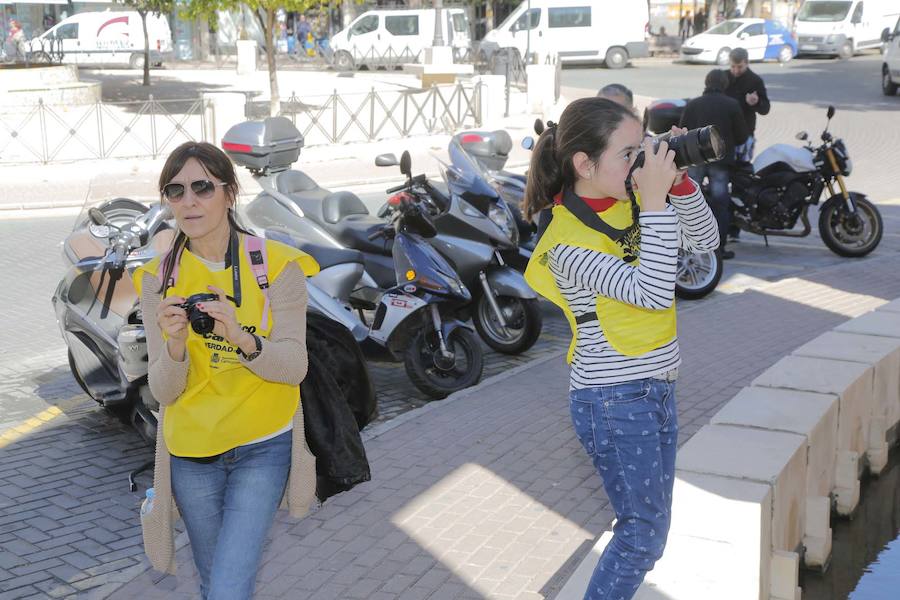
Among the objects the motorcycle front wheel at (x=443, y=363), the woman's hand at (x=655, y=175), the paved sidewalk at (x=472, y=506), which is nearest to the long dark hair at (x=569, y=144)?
the woman's hand at (x=655, y=175)

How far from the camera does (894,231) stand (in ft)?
41.6

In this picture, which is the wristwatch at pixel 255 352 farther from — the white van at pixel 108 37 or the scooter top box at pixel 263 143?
the white van at pixel 108 37

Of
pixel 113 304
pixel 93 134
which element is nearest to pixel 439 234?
pixel 113 304

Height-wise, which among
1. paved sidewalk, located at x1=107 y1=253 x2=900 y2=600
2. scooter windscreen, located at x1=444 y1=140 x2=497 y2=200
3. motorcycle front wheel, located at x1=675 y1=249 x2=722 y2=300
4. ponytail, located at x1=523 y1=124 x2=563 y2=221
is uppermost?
ponytail, located at x1=523 y1=124 x2=563 y2=221

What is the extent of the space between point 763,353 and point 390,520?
145 inches

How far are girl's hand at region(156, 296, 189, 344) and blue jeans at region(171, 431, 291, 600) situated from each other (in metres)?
0.44

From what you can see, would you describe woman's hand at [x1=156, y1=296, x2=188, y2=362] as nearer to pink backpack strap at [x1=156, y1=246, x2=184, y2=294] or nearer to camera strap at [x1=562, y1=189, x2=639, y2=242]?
pink backpack strap at [x1=156, y1=246, x2=184, y2=294]

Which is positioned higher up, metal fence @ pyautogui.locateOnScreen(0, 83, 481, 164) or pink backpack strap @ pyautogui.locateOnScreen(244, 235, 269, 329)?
pink backpack strap @ pyautogui.locateOnScreen(244, 235, 269, 329)

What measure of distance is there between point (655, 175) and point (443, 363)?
13.8 feet

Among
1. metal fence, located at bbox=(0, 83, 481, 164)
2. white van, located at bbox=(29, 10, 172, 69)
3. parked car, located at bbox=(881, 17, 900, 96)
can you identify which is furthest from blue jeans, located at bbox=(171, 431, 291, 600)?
white van, located at bbox=(29, 10, 172, 69)

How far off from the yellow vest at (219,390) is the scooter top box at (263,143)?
4.98 metres

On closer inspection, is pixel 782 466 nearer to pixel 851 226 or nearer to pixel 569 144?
pixel 569 144

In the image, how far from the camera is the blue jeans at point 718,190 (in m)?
10.7

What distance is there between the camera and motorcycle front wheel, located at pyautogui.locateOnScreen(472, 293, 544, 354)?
807 centimetres
